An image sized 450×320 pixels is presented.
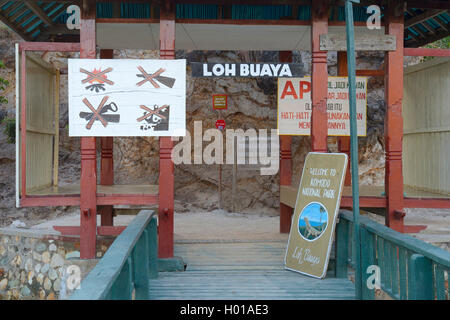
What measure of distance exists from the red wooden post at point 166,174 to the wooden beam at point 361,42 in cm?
216

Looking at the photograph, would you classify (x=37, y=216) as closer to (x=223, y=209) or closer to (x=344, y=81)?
(x=223, y=209)

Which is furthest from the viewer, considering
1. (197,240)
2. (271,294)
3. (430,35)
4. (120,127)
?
(430,35)

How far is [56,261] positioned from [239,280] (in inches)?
127

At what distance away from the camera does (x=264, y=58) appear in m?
16.3

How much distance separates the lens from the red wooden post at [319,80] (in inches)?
283

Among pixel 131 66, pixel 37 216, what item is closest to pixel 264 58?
pixel 37 216

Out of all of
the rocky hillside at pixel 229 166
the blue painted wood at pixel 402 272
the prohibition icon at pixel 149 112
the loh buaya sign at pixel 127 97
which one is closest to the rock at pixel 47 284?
the loh buaya sign at pixel 127 97

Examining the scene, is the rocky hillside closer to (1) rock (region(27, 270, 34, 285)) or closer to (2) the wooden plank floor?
(1) rock (region(27, 270, 34, 285))

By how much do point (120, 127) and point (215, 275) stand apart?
2392mm

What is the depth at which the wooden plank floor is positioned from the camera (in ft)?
18.5

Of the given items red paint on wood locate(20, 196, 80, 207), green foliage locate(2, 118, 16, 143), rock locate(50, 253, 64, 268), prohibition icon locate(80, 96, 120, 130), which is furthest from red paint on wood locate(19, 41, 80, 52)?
green foliage locate(2, 118, 16, 143)

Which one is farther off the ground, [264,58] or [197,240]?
[264,58]

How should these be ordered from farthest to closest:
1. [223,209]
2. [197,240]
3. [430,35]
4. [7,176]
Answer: [7,176] < [223,209] < [430,35] < [197,240]

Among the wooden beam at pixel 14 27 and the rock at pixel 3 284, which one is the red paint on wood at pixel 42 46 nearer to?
the wooden beam at pixel 14 27
